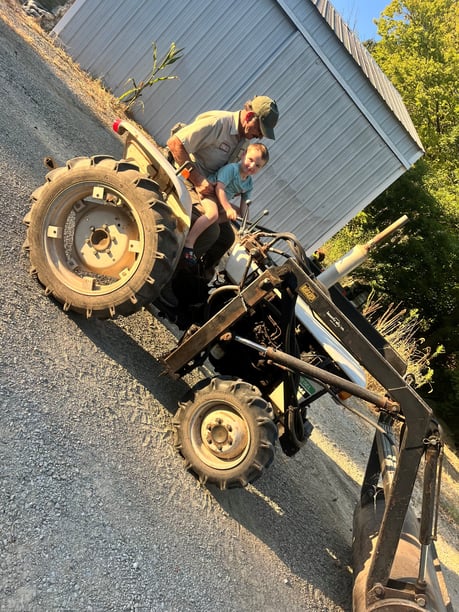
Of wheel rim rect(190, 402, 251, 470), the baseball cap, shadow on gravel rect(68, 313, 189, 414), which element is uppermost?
the baseball cap

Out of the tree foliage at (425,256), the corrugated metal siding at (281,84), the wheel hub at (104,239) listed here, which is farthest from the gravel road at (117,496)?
the tree foliage at (425,256)

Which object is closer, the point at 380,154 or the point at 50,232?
the point at 50,232

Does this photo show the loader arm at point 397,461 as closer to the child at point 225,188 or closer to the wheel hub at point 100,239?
the child at point 225,188

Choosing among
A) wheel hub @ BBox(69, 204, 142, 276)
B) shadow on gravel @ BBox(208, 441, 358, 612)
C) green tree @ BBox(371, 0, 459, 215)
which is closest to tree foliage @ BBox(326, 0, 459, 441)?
green tree @ BBox(371, 0, 459, 215)

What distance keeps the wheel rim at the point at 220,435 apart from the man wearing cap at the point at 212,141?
4.23 feet

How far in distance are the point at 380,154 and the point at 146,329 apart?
22.3ft

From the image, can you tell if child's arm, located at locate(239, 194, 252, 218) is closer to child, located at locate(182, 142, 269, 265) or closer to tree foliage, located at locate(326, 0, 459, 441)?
child, located at locate(182, 142, 269, 265)

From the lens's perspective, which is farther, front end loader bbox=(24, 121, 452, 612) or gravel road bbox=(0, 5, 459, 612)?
front end loader bbox=(24, 121, 452, 612)

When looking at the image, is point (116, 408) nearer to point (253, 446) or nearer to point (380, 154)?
point (253, 446)

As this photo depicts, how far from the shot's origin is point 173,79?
390 inches

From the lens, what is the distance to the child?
13.2 feet

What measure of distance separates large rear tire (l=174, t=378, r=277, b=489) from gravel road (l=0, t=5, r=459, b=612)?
5.8 inches

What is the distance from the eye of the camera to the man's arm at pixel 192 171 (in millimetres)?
4074

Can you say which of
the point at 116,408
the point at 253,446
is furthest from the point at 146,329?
the point at 253,446
